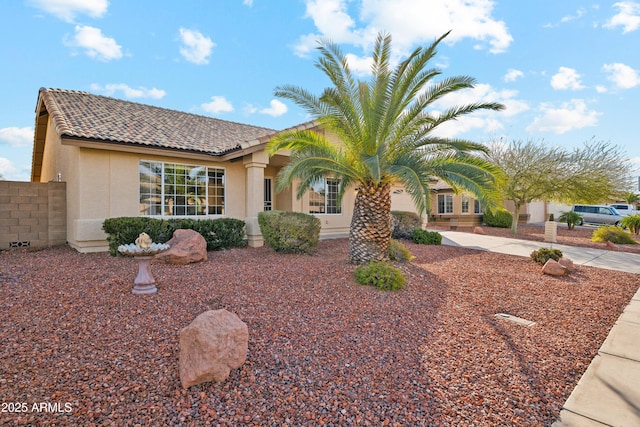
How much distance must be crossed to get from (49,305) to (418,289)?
22.2 feet

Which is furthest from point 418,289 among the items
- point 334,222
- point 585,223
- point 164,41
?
point 585,223

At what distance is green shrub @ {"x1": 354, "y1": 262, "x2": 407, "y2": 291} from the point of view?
663cm

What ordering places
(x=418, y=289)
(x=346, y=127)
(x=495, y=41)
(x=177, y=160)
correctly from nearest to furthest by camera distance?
(x=418, y=289) < (x=346, y=127) < (x=495, y=41) < (x=177, y=160)

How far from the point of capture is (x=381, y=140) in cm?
833

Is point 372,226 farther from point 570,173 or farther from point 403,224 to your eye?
point 570,173

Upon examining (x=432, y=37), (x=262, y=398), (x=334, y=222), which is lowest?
(x=262, y=398)

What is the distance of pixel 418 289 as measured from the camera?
690 centimetres

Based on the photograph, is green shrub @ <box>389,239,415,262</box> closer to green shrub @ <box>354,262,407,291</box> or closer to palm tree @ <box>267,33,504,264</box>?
palm tree @ <box>267,33,504,264</box>

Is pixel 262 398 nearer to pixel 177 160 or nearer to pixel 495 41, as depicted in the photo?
pixel 177 160

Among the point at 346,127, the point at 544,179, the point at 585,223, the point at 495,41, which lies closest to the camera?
the point at 346,127

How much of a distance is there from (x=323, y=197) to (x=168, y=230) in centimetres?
744

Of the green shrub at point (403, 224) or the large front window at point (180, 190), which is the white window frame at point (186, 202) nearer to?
the large front window at point (180, 190)

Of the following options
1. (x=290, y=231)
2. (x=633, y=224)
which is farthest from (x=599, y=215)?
(x=290, y=231)

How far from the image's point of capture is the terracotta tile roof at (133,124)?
10383 millimetres
